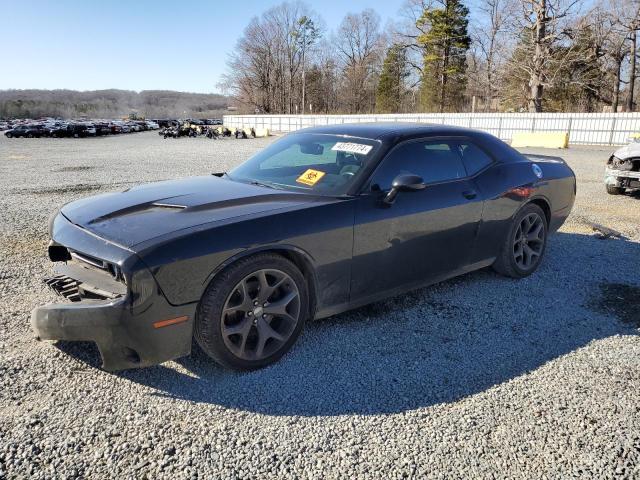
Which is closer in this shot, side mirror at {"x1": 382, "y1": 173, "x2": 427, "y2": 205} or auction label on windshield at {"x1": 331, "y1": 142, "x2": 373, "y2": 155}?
side mirror at {"x1": 382, "y1": 173, "x2": 427, "y2": 205}

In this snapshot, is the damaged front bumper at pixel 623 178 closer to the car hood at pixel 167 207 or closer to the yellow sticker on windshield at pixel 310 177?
the yellow sticker on windshield at pixel 310 177

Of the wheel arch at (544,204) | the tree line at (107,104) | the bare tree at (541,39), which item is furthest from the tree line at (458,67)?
the tree line at (107,104)

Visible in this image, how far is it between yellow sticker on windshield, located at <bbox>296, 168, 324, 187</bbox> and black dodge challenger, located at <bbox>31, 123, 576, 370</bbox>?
0.01m

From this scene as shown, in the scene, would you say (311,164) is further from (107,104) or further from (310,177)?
(107,104)

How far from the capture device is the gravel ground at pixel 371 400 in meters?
2.18

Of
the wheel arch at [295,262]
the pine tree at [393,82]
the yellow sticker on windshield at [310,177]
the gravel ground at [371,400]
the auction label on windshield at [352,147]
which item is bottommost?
the gravel ground at [371,400]

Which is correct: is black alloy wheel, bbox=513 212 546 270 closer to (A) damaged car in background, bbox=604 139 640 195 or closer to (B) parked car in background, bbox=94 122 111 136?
(A) damaged car in background, bbox=604 139 640 195

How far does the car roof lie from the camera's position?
3.76 meters

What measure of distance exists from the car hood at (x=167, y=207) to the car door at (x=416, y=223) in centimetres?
45

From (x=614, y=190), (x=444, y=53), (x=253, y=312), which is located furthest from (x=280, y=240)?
(x=444, y=53)

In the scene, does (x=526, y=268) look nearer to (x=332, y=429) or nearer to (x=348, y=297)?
(x=348, y=297)

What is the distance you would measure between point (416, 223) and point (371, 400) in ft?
4.52

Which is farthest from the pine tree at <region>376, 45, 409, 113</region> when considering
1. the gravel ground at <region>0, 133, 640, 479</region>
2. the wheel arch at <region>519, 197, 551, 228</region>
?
the gravel ground at <region>0, 133, 640, 479</region>

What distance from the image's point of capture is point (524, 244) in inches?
181
